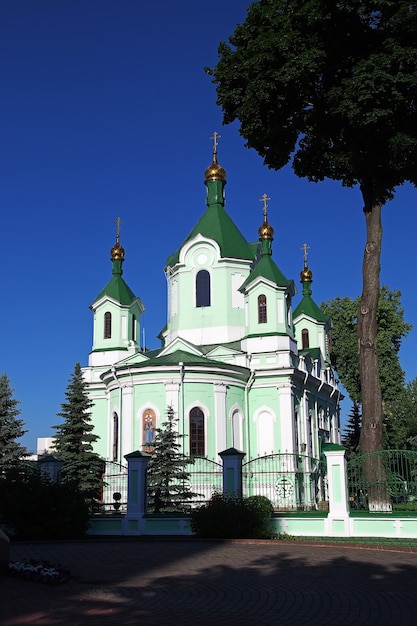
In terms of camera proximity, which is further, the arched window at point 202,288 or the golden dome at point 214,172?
the golden dome at point 214,172

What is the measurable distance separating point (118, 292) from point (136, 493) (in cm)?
2017

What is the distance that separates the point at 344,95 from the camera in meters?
16.2

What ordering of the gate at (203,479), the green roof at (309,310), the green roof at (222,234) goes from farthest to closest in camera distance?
the green roof at (309,310) < the green roof at (222,234) < the gate at (203,479)

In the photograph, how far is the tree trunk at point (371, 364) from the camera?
14438 millimetres

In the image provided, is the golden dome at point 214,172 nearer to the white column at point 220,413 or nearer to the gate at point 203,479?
the white column at point 220,413

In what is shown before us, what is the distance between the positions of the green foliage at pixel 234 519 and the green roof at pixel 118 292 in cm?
2083

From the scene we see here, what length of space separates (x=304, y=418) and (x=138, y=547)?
62.5 ft

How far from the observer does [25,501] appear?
14.7 metres

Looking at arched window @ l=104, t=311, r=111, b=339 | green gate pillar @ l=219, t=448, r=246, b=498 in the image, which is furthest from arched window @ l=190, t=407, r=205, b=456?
green gate pillar @ l=219, t=448, r=246, b=498

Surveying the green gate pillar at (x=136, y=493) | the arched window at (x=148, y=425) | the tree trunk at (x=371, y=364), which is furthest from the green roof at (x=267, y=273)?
the green gate pillar at (x=136, y=493)

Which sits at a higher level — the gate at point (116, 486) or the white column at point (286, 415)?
the white column at point (286, 415)

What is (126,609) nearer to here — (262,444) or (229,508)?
(229,508)

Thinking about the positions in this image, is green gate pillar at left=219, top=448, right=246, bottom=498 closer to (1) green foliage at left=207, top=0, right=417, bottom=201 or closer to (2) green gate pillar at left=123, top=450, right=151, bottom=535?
(2) green gate pillar at left=123, top=450, right=151, bottom=535

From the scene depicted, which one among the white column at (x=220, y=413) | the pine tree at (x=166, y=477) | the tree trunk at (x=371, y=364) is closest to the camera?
the tree trunk at (x=371, y=364)
